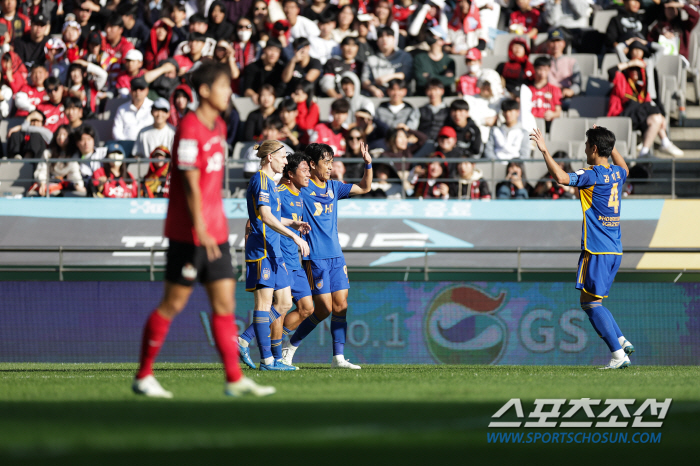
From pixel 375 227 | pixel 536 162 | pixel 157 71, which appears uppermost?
pixel 157 71

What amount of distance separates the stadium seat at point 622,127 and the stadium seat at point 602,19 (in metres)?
3.74

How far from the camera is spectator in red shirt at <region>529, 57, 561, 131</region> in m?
17.5

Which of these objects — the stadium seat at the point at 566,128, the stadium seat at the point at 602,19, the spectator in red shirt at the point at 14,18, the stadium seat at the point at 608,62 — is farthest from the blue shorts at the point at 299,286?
the spectator in red shirt at the point at 14,18

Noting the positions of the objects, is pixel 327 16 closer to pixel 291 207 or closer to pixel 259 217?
pixel 291 207

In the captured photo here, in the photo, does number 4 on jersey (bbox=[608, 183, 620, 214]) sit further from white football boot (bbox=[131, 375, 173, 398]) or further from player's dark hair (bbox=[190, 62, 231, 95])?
white football boot (bbox=[131, 375, 173, 398])

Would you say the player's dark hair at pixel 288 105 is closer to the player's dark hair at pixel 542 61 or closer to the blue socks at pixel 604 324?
the player's dark hair at pixel 542 61

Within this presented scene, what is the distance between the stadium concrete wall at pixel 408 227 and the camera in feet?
47.0

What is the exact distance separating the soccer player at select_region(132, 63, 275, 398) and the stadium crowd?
8589mm

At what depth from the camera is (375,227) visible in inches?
579

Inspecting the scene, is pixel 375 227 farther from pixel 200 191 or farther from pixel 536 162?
pixel 200 191

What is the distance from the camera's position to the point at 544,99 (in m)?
17.5

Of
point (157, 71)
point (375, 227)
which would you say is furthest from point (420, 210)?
point (157, 71)

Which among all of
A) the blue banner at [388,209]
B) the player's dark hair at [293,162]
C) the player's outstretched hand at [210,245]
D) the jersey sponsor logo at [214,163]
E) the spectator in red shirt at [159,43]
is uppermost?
the spectator in red shirt at [159,43]

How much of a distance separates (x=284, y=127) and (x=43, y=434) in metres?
12.2
